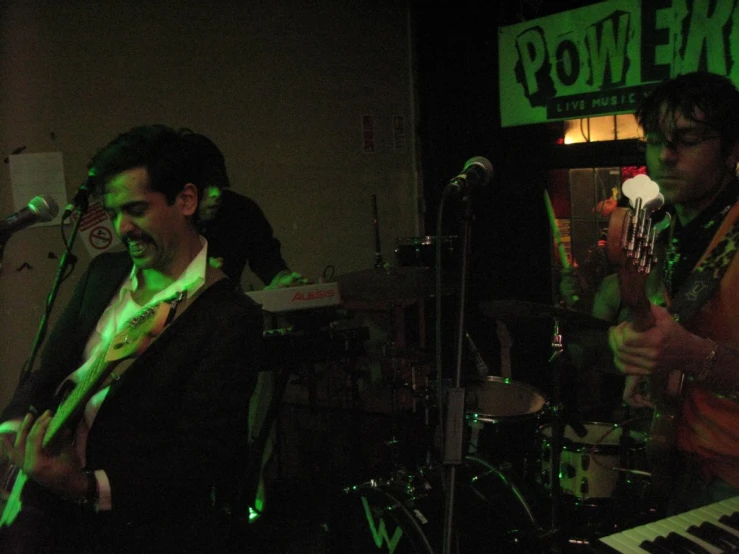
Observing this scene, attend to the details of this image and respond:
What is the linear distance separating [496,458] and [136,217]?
196 cm

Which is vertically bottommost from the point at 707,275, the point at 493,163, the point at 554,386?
the point at 554,386

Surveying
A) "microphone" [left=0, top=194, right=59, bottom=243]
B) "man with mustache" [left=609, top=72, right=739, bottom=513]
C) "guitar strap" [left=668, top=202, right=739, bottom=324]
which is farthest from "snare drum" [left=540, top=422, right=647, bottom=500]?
"microphone" [left=0, top=194, right=59, bottom=243]

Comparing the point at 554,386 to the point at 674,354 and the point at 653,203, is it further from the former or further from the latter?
the point at 653,203

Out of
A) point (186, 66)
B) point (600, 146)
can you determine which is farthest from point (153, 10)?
point (600, 146)

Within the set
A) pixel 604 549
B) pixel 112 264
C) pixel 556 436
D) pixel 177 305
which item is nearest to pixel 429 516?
pixel 556 436

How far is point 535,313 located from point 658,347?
110cm

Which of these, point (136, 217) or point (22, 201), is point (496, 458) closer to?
point (136, 217)

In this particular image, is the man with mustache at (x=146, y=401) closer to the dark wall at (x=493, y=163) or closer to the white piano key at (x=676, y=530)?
the white piano key at (x=676, y=530)

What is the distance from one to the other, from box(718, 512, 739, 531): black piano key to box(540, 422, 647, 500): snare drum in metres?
1.52

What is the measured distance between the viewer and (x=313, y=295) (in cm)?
323

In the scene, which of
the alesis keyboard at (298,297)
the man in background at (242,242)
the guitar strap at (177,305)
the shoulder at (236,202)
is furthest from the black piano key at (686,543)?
the shoulder at (236,202)

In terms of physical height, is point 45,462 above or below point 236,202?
below

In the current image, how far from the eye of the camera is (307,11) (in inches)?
202

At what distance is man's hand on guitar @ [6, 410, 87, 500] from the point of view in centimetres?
165
